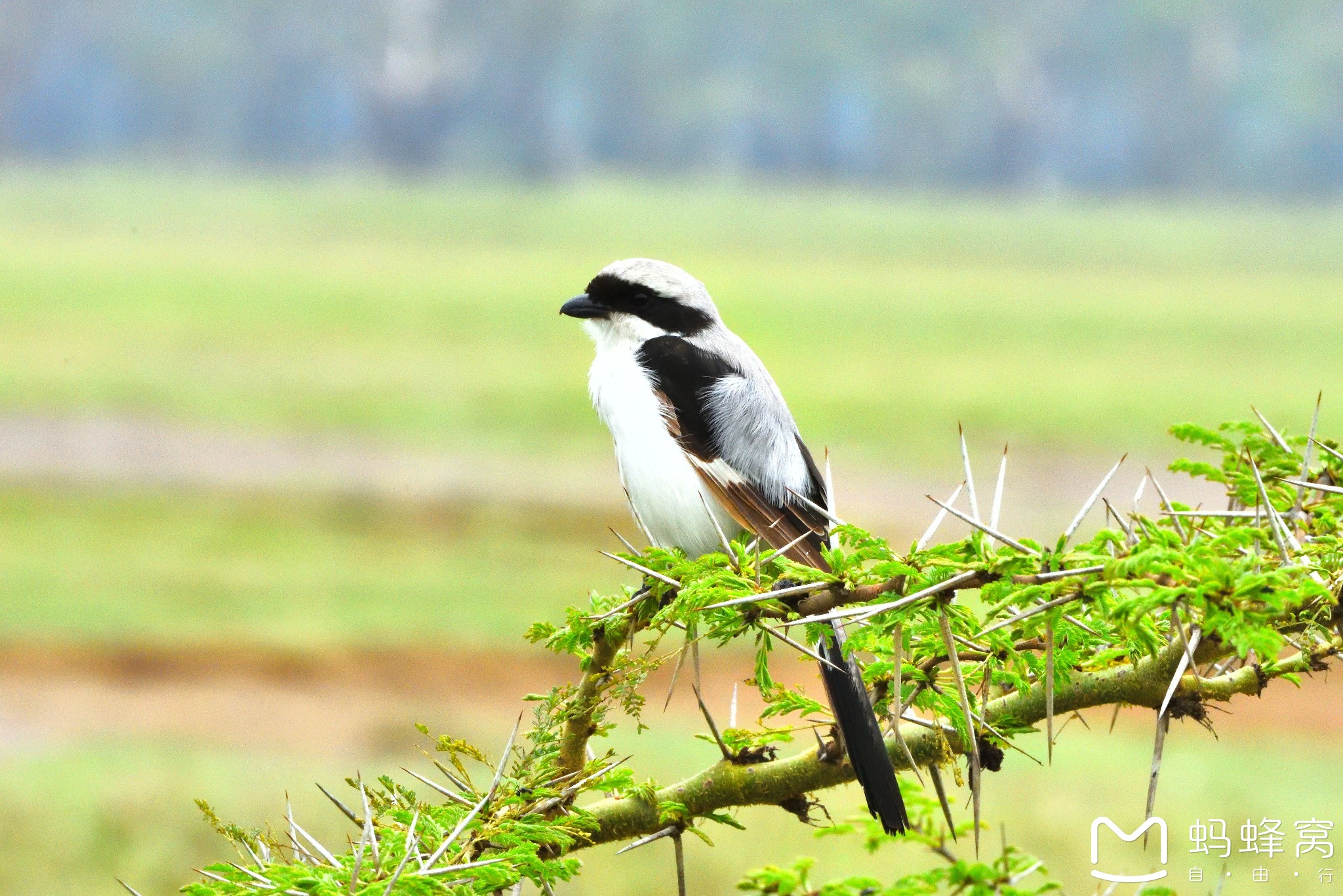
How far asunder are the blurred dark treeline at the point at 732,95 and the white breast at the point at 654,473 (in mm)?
49294

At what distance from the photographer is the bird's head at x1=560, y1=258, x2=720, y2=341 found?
3949 millimetres

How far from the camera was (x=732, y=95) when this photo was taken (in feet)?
182

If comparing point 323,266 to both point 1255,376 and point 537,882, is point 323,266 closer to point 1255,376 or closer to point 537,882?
point 1255,376

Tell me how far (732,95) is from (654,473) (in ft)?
176

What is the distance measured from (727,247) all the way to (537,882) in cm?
3959

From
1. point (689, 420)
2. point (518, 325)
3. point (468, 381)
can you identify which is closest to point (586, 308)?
point (689, 420)

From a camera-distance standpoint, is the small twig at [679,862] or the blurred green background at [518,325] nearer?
the small twig at [679,862]

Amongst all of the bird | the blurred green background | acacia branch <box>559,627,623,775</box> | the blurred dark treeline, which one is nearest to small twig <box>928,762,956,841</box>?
acacia branch <box>559,627,623,775</box>

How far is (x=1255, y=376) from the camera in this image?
979 inches

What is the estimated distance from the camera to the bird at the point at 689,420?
350 cm

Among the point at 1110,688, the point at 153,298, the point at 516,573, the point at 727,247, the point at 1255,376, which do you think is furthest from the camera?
the point at 727,247

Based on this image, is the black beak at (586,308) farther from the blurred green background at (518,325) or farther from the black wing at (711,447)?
the blurred green background at (518,325)

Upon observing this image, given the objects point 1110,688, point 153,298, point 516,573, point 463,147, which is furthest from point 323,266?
point 1110,688

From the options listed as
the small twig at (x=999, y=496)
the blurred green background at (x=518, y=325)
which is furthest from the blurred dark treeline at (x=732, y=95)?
the small twig at (x=999, y=496)
